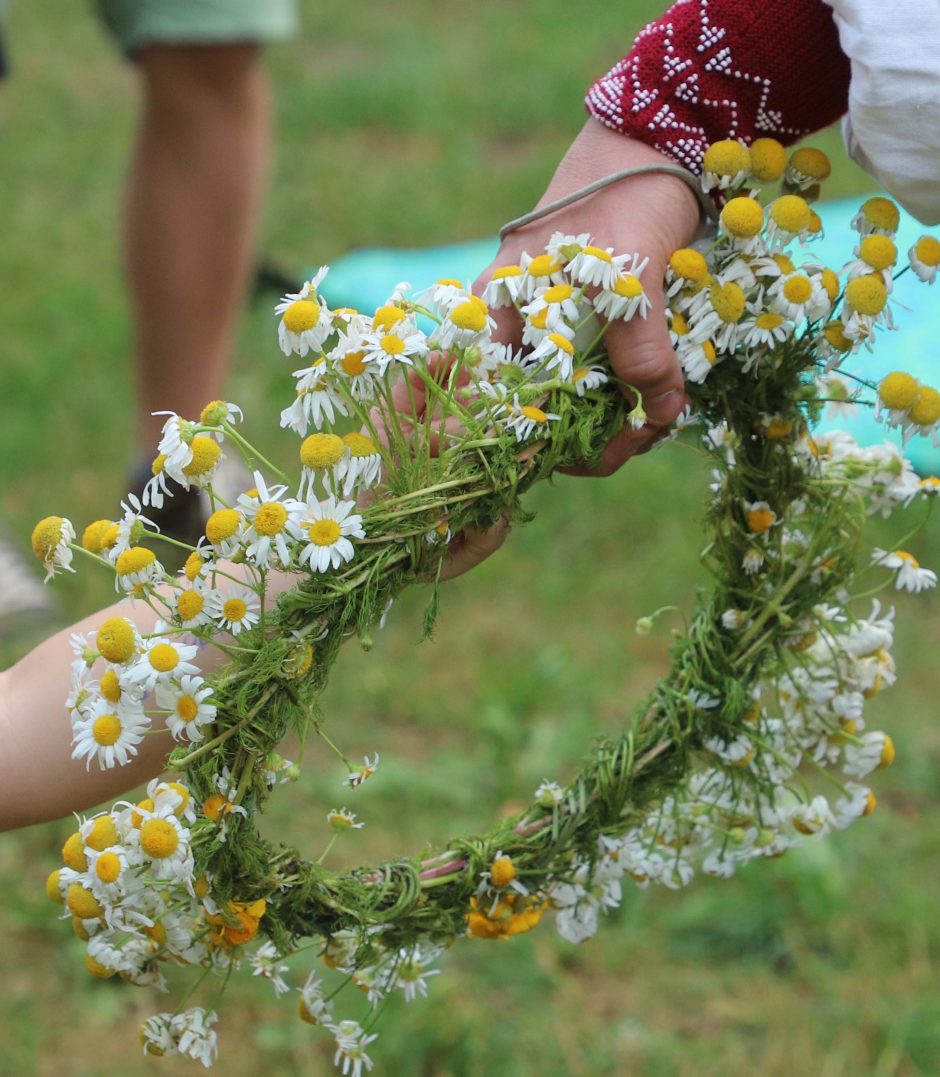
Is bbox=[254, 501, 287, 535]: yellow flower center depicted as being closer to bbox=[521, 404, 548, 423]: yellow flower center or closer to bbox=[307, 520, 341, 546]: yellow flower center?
bbox=[307, 520, 341, 546]: yellow flower center

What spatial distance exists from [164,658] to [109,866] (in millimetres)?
172

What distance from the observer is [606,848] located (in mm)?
1221

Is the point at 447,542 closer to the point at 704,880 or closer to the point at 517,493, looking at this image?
the point at 517,493

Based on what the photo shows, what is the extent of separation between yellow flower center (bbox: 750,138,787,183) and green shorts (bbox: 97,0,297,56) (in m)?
1.62

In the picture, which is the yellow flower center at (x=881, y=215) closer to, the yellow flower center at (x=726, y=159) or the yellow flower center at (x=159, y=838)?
the yellow flower center at (x=726, y=159)

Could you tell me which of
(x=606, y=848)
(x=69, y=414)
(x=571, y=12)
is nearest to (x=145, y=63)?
(x=69, y=414)

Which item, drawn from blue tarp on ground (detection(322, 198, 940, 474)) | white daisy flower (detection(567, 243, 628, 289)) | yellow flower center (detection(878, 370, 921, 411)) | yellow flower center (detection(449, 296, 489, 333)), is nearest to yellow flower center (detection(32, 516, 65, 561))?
yellow flower center (detection(449, 296, 489, 333))

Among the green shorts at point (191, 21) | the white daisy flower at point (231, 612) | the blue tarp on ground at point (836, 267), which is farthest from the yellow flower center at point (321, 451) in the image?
the blue tarp on ground at point (836, 267)

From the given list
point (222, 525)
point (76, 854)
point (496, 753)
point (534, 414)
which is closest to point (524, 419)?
point (534, 414)

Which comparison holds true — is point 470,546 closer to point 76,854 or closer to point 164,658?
point 164,658

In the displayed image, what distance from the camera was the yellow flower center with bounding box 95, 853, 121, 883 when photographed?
3.28ft

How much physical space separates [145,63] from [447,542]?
1.91m

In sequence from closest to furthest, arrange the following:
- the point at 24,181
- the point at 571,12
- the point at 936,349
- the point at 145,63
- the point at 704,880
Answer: the point at 704,880 < the point at 145,63 < the point at 936,349 < the point at 24,181 < the point at 571,12

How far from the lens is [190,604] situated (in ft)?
3.25
